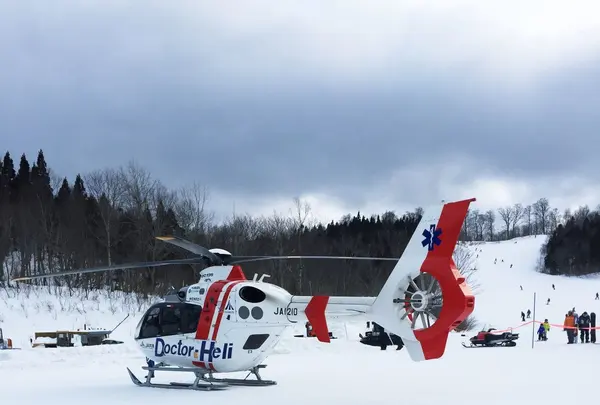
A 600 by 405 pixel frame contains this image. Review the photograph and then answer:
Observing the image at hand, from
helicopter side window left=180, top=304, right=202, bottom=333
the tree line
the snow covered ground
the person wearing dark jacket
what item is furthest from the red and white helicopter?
the tree line

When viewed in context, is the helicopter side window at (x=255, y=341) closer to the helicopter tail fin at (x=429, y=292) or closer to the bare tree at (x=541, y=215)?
the helicopter tail fin at (x=429, y=292)

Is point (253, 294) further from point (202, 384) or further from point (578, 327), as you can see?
point (578, 327)

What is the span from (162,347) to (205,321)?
1455 mm

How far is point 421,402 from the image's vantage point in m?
12.9

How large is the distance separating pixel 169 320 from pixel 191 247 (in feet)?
7.95

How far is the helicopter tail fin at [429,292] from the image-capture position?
1190cm

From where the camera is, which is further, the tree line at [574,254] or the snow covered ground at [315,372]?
the tree line at [574,254]

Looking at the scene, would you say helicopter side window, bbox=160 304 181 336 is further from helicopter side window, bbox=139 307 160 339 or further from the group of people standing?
the group of people standing

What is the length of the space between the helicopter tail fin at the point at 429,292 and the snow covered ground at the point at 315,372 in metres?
1.45

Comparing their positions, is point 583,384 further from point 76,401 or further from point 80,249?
point 80,249

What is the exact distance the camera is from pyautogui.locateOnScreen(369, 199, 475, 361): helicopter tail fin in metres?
11.9

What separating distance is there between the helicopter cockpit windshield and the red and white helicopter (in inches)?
0.9

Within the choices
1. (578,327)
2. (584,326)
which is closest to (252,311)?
(578,327)

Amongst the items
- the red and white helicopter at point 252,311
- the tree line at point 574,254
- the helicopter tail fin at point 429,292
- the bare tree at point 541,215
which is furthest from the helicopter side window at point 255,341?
the bare tree at point 541,215
